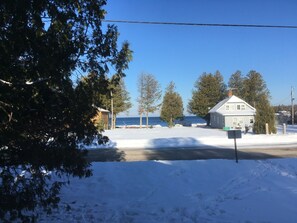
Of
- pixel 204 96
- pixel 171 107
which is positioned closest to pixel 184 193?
pixel 171 107

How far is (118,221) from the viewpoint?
289 inches

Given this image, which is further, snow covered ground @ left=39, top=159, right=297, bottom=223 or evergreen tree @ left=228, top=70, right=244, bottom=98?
evergreen tree @ left=228, top=70, right=244, bottom=98

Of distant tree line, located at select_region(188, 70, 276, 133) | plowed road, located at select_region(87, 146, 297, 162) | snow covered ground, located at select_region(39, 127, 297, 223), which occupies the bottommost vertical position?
snow covered ground, located at select_region(39, 127, 297, 223)

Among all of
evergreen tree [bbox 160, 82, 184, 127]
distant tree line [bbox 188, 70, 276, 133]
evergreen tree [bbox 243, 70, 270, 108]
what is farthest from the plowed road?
evergreen tree [bbox 243, 70, 270, 108]

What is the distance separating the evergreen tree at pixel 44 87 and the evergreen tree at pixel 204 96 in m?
66.9

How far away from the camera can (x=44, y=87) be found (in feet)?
17.9

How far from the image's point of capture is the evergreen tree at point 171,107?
6825cm

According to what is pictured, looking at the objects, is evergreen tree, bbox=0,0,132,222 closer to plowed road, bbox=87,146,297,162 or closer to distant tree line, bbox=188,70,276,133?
plowed road, bbox=87,146,297,162

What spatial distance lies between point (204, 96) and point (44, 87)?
68472mm

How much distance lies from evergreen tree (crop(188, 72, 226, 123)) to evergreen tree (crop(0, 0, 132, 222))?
6691cm

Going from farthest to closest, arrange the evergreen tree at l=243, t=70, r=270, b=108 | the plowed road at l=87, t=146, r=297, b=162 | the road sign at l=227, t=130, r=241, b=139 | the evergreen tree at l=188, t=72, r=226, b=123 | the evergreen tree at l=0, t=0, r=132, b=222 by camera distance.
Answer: the evergreen tree at l=243, t=70, r=270, b=108 → the evergreen tree at l=188, t=72, r=226, b=123 → the plowed road at l=87, t=146, r=297, b=162 → the road sign at l=227, t=130, r=241, b=139 → the evergreen tree at l=0, t=0, r=132, b=222

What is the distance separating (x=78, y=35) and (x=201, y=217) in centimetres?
427

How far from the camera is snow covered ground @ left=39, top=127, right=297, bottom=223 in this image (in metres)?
7.64

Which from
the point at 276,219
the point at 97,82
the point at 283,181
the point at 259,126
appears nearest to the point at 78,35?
the point at 97,82
